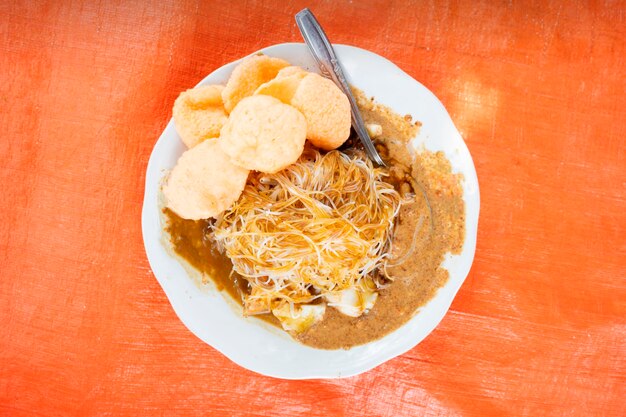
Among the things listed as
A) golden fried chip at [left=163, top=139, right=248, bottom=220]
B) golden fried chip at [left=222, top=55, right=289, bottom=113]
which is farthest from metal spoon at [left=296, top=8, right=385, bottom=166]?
golden fried chip at [left=163, top=139, right=248, bottom=220]

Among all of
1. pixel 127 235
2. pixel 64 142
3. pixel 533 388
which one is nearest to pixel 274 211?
pixel 127 235

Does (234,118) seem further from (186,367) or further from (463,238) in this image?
(186,367)

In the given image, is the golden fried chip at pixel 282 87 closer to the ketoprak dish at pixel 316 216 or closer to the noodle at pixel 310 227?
the ketoprak dish at pixel 316 216

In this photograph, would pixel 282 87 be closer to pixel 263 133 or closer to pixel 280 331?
pixel 263 133

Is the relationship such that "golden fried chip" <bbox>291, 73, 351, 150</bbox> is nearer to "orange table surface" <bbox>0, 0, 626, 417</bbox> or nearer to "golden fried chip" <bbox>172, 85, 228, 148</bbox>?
"golden fried chip" <bbox>172, 85, 228, 148</bbox>

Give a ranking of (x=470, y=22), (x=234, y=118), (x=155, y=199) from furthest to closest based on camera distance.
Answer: (x=470, y=22), (x=155, y=199), (x=234, y=118)

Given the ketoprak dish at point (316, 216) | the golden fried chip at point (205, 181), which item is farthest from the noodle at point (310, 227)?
the golden fried chip at point (205, 181)
